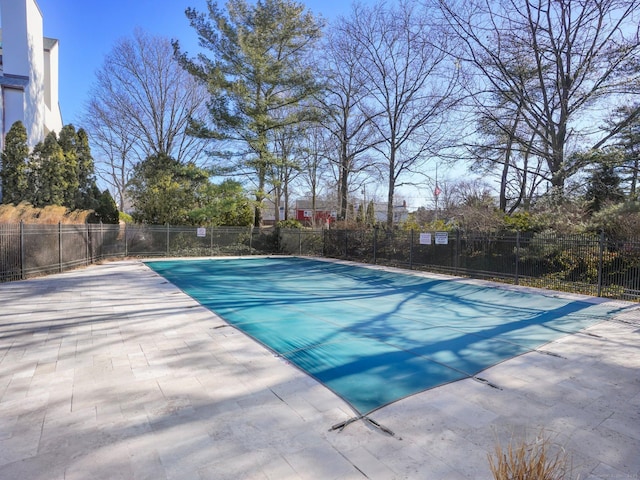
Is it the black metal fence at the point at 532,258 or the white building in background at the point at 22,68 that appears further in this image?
the white building in background at the point at 22,68

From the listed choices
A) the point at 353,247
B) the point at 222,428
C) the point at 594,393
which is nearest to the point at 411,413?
the point at 222,428

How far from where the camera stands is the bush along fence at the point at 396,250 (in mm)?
9510

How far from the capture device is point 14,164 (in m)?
13.5

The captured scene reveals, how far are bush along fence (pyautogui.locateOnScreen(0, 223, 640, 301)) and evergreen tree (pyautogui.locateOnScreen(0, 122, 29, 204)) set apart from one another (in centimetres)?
266

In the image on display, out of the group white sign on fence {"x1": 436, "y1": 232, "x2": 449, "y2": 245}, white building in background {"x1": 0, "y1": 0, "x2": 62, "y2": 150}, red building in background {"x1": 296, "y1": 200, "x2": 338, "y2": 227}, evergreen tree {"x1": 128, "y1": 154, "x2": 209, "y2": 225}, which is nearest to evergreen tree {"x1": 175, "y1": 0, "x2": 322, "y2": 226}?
evergreen tree {"x1": 128, "y1": 154, "x2": 209, "y2": 225}

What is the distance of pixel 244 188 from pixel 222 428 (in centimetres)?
1905

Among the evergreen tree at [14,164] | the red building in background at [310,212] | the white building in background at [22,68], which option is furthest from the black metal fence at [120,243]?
the red building in background at [310,212]

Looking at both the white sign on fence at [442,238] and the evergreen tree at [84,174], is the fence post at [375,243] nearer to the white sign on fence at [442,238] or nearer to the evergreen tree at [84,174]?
the white sign on fence at [442,238]

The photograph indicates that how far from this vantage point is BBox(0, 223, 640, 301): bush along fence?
9510 millimetres

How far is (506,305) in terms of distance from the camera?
7953 mm

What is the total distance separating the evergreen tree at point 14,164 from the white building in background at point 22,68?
121 centimetres

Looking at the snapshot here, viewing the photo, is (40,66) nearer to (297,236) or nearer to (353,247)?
(297,236)

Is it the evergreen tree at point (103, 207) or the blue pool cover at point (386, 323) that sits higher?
the evergreen tree at point (103, 207)

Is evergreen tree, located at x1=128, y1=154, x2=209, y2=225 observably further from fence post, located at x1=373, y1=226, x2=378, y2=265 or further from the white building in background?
fence post, located at x1=373, y1=226, x2=378, y2=265
